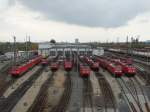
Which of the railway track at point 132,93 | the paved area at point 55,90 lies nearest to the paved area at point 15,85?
the paved area at point 55,90

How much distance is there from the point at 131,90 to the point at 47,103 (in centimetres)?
1503

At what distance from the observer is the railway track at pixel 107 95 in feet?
117

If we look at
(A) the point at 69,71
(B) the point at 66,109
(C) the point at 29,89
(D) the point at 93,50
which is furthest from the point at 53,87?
(D) the point at 93,50

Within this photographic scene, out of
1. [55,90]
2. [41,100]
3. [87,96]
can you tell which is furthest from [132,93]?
[41,100]

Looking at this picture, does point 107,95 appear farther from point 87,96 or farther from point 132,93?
point 132,93

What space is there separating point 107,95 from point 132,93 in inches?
169

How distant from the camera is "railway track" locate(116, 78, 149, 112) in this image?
35.3m

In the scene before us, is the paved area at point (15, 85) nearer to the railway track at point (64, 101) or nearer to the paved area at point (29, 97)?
the paved area at point (29, 97)

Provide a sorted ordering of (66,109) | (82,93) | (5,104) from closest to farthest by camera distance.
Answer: (66,109) → (5,104) → (82,93)

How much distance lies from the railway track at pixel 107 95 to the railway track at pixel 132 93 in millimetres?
2095

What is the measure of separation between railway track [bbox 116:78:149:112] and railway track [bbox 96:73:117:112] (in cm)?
209

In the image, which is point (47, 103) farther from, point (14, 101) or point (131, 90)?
point (131, 90)

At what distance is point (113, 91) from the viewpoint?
44.2m

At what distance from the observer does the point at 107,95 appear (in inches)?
1633
